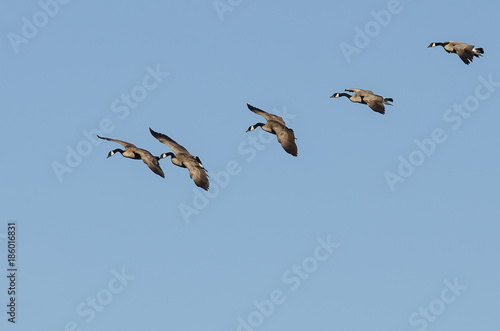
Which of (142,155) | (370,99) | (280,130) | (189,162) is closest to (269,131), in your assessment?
(280,130)

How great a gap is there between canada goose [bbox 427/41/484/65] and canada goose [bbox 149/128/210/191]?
15.4 meters

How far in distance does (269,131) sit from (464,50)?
1166 centimetres

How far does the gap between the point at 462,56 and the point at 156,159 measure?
57.5 feet

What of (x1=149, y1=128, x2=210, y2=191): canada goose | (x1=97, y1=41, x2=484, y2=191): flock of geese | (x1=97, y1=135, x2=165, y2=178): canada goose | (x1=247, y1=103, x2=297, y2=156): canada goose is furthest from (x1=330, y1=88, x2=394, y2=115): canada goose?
(x1=97, y1=135, x2=165, y2=178): canada goose

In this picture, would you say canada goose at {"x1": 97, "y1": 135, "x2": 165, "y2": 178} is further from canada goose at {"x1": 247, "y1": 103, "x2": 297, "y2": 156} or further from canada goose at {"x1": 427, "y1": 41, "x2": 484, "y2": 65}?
canada goose at {"x1": 427, "y1": 41, "x2": 484, "y2": 65}

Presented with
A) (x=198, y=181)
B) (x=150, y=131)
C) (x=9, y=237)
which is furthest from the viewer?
(x=9, y=237)

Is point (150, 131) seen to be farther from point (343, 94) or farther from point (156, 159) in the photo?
point (343, 94)

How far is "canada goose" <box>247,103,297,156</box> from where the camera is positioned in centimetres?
7075

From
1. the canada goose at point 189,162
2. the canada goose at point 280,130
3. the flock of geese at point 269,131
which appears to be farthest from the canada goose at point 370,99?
the canada goose at point 189,162

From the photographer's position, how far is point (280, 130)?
235 ft

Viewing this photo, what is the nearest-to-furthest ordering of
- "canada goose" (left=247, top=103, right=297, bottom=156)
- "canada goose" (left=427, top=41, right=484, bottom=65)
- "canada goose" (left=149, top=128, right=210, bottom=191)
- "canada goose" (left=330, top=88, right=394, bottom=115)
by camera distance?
"canada goose" (left=149, top=128, right=210, bottom=191)
"canada goose" (left=247, top=103, right=297, bottom=156)
"canada goose" (left=330, top=88, right=394, bottom=115)
"canada goose" (left=427, top=41, right=484, bottom=65)

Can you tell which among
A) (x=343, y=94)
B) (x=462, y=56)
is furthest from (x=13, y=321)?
(x=462, y=56)

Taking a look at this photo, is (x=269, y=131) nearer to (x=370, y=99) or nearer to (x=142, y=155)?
(x=370, y=99)

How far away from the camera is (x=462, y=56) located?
74125 mm
